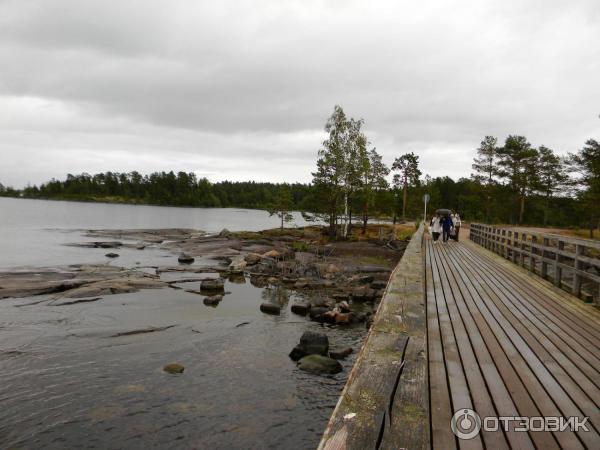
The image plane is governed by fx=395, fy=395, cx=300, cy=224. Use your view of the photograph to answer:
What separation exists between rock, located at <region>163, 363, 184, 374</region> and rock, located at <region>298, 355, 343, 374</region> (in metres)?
2.89

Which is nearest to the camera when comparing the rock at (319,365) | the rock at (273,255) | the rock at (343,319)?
the rock at (319,365)

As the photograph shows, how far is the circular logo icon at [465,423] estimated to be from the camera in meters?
3.30

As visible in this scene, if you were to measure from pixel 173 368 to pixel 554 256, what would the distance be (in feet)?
42.3

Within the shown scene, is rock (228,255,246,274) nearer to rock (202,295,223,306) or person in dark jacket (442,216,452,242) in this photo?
rock (202,295,223,306)

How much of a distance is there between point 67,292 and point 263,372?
12356 mm

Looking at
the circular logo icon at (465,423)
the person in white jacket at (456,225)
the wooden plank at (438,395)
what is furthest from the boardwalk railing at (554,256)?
the circular logo icon at (465,423)

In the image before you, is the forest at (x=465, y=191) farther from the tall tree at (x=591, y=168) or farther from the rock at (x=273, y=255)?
the rock at (x=273, y=255)

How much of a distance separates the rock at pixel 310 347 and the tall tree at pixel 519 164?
4875cm

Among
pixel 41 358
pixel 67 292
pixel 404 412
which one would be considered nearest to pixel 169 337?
pixel 41 358

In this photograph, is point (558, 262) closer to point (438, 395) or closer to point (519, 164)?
point (438, 395)

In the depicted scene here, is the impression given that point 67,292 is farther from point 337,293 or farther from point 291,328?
point 337,293

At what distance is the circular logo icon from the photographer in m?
3.30

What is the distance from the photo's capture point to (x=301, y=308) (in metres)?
15.1

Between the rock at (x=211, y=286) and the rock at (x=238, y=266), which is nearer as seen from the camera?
the rock at (x=211, y=286)
